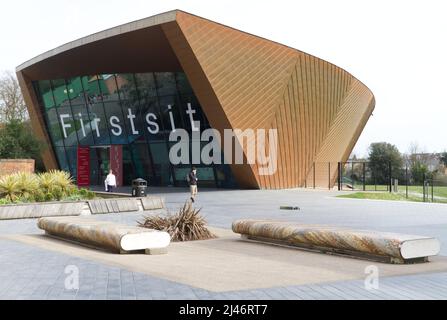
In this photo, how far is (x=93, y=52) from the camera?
32000 millimetres

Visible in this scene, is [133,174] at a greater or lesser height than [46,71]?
lesser

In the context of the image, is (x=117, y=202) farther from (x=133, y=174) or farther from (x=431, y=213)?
(x=133, y=174)

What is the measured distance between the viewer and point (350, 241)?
9.59 m

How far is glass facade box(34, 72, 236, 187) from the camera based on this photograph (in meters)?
35.3

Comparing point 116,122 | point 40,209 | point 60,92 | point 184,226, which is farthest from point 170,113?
point 184,226

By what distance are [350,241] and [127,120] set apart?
30283 mm

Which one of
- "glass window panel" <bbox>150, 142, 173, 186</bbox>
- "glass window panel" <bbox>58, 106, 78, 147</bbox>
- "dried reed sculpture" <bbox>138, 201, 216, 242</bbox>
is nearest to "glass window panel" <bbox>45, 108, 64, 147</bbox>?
"glass window panel" <bbox>58, 106, 78, 147</bbox>

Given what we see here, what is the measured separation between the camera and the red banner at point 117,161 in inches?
1545

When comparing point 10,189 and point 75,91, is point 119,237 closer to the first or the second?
point 10,189

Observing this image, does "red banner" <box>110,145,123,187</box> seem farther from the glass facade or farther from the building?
the glass facade

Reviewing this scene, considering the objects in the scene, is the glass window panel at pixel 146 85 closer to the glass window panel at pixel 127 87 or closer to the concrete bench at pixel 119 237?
the glass window panel at pixel 127 87

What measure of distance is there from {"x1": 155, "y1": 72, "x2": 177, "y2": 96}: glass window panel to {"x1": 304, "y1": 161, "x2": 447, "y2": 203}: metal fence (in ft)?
31.9

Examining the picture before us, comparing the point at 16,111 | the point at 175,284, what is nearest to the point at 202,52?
the point at 175,284
